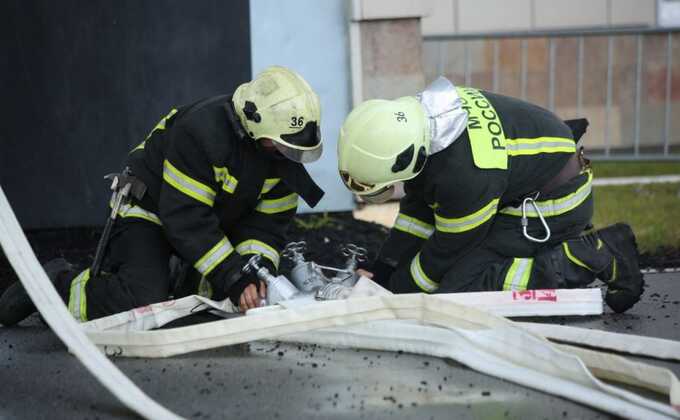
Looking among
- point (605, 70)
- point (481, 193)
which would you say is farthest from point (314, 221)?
point (605, 70)

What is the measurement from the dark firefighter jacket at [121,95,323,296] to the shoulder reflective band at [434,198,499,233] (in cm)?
66

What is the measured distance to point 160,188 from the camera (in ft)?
15.1

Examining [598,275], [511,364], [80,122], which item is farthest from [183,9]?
[511,364]

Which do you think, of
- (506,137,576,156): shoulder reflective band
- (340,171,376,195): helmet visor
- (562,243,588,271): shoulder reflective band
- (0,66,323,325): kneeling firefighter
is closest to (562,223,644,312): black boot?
(562,243,588,271): shoulder reflective band

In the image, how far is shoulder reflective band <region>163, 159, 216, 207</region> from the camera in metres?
4.30

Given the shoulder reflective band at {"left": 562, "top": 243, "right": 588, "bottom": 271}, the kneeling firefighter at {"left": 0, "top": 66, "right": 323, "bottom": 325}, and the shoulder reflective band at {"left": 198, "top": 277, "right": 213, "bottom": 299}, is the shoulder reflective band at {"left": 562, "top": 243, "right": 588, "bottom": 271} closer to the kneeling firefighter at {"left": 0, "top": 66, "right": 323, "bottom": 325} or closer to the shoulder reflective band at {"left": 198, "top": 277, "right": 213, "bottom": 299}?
the kneeling firefighter at {"left": 0, "top": 66, "right": 323, "bottom": 325}

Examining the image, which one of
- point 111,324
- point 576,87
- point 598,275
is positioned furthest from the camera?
point 576,87

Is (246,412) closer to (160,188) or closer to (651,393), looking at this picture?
(651,393)

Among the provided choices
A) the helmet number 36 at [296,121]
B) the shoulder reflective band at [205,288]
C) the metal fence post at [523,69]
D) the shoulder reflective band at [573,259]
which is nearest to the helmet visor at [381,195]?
the helmet number 36 at [296,121]

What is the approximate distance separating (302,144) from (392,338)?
38.4 inches

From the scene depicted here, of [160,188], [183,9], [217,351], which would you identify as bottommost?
[217,351]

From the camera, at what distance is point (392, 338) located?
12.3ft

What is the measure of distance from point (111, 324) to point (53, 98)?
3444 mm

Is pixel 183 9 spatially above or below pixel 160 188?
above
